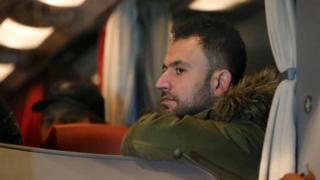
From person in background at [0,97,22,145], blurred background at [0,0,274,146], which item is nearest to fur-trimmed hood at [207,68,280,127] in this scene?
blurred background at [0,0,274,146]

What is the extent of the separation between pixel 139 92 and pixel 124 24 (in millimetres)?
155

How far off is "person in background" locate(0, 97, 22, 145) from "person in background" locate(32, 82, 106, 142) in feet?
0.17

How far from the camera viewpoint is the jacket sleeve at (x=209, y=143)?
116cm

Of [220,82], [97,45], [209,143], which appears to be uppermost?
[97,45]

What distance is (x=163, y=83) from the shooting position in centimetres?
125

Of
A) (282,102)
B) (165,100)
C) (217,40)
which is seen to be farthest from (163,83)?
(282,102)

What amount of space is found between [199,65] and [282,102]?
0.20 meters

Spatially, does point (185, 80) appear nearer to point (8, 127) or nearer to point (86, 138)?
point (86, 138)

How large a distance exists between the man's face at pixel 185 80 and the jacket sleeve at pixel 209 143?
0.04 metres

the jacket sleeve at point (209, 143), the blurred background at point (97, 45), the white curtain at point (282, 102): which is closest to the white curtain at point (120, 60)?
the blurred background at point (97, 45)

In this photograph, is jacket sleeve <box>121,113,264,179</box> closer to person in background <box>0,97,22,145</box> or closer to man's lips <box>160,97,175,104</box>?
man's lips <box>160,97,175,104</box>

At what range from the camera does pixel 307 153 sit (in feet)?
3.45

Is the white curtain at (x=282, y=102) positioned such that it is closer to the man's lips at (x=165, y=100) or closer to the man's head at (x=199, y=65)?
the man's head at (x=199, y=65)

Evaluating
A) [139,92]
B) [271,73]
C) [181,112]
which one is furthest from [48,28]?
[271,73]
